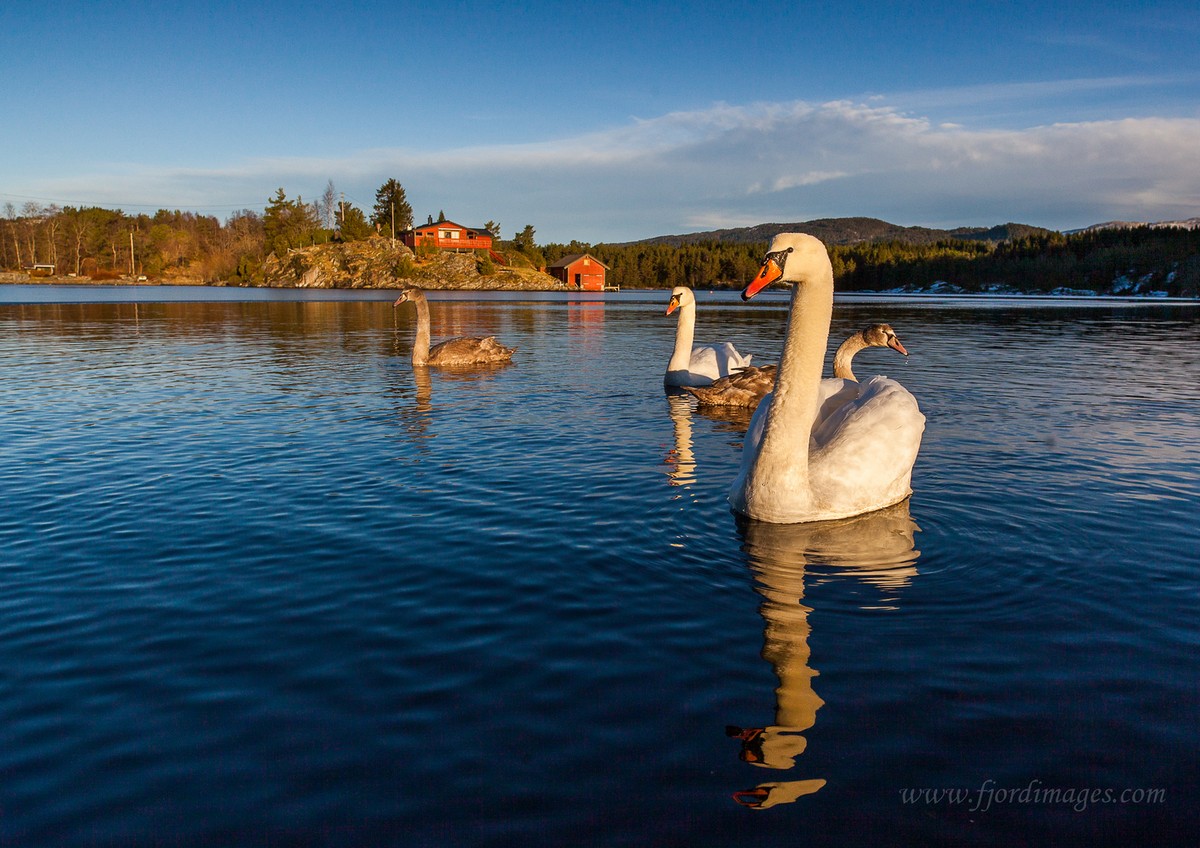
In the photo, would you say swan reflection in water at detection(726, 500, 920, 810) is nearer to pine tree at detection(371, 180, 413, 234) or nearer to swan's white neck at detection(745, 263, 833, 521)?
swan's white neck at detection(745, 263, 833, 521)

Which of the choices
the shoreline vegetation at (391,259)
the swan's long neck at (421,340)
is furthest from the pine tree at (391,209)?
the swan's long neck at (421,340)

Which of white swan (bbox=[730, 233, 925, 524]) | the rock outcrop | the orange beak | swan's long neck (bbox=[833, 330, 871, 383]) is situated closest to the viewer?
the orange beak

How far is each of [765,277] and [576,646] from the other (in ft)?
12.6

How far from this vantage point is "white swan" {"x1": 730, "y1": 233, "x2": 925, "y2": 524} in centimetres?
798

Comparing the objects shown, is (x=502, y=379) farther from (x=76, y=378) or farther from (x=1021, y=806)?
(x=1021, y=806)

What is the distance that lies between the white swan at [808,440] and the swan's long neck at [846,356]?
184 inches

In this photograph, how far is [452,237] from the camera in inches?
6245

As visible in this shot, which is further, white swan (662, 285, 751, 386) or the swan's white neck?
white swan (662, 285, 751, 386)

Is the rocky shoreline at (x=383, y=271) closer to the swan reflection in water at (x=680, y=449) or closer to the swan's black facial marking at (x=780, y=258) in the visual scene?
the swan reflection in water at (x=680, y=449)

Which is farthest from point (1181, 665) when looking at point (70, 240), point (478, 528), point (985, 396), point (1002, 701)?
point (70, 240)

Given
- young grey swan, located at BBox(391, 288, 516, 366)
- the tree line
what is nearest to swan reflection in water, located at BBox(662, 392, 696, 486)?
young grey swan, located at BBox(391, 288, 516, 366)

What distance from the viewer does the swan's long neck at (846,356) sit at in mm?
13422

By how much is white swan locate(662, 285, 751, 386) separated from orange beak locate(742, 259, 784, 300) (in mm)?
10037

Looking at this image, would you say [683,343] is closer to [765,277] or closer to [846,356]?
[846,356]
